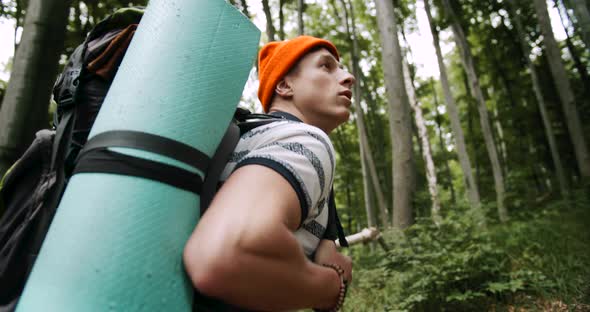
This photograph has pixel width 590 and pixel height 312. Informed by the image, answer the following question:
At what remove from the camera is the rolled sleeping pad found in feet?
2.70

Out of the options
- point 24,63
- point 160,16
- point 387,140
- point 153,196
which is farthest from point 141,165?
point 387,140

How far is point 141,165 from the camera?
0.88 meters

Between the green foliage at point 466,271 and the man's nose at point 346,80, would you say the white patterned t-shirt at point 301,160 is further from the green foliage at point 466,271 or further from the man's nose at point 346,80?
the green foliage at point 466,271

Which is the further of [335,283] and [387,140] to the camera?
[387,140]

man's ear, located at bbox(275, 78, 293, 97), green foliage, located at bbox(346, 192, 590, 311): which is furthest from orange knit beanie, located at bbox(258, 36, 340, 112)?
green foliage, located at bbox(346, 192, 590, 311)

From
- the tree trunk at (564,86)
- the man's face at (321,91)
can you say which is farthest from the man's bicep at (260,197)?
the tree trunk at (564,86)

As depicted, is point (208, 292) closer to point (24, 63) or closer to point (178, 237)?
point (178, 237)

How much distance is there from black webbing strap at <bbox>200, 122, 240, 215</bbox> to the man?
0.03 meters

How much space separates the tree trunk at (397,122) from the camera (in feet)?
21.7

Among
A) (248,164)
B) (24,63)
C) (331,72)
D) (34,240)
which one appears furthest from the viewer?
(24,63)

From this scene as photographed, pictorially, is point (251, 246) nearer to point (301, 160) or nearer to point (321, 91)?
point (301, 160)

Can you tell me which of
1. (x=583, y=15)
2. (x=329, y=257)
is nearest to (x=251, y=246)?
(x=329, y=257)

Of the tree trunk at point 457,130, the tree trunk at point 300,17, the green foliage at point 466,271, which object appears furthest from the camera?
the tree trunk at point 457,130

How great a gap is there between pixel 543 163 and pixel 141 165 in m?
23.6
